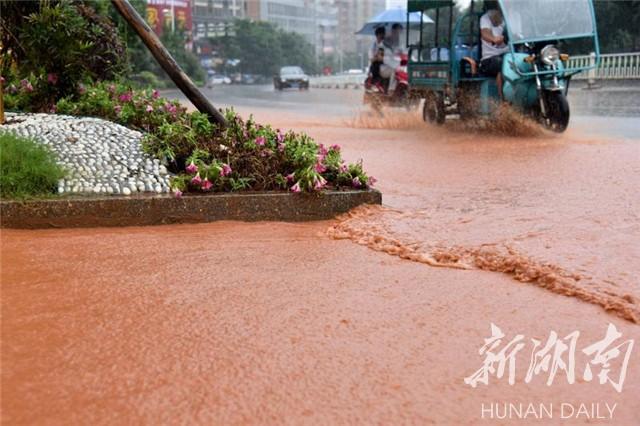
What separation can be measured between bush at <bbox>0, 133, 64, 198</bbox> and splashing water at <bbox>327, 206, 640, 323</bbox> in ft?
6.33

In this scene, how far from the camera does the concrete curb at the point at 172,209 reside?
554 cm

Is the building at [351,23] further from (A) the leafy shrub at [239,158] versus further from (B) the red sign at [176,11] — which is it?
(A) the leafy shrub at [239,158]

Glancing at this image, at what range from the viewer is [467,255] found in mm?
5090

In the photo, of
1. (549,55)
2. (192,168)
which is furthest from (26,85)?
(549,55)

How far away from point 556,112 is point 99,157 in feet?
25.4

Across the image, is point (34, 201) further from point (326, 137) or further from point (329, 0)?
point (329, 0)

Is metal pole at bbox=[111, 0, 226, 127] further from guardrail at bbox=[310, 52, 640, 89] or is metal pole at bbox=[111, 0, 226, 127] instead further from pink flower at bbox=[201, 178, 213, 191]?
guardrail at bbox=[310, 52, 640, 89]

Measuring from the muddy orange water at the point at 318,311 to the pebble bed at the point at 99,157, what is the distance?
410 millimetres

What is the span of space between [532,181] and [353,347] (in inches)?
197

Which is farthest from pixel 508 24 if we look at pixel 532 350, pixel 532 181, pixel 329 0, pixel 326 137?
pixel 329 0

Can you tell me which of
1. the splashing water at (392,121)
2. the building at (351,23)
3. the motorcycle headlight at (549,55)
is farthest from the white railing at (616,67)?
the building at (351,23)

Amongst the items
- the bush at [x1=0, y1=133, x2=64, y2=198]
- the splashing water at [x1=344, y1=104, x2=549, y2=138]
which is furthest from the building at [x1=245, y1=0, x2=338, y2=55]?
the bush at [x1=0, y1=133, x2=64, y2=198]

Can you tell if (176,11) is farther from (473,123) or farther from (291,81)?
(473,123)

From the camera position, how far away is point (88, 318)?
389cm
